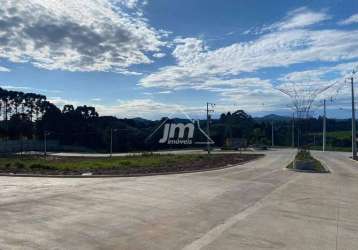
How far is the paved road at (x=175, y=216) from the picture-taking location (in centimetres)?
805

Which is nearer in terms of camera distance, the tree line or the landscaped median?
the landscaped median

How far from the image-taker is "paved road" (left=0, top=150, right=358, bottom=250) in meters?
8.05

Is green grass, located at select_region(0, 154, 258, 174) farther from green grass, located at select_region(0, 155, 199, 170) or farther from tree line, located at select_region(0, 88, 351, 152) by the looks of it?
tree line, located at select_region(0, 88, 351, 152)

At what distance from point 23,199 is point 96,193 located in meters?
2.43

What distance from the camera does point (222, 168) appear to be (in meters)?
26.7

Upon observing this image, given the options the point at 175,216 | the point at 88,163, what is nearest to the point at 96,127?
the point at 88,163

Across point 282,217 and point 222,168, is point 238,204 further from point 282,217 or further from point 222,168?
point 222,168

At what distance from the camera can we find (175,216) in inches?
416

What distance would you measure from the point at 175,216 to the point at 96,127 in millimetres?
72992

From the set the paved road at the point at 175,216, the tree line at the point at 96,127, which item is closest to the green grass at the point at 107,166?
the paved road at the point at 175,216

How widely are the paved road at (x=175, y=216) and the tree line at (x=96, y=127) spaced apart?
179ft

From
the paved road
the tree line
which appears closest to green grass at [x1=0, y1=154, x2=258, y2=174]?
the paved road

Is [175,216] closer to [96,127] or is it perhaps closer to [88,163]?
[88,163]

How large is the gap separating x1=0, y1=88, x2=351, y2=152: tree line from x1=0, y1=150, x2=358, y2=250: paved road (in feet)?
179
